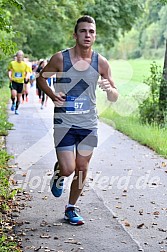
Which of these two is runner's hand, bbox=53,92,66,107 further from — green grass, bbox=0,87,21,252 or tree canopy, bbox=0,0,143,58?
tree canopy, bbox=0,0,143,58

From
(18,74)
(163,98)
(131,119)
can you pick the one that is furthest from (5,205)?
(18,74)

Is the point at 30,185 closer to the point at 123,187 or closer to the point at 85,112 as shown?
the point at 123,187

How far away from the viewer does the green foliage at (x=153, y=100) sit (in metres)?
14.3

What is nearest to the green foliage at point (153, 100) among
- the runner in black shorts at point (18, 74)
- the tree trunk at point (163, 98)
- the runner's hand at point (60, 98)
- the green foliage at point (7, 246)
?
the tree trunk at point (163, 98)

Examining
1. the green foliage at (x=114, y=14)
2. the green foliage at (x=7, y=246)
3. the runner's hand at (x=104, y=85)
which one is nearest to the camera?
the green foliage at (x=7, y=246)

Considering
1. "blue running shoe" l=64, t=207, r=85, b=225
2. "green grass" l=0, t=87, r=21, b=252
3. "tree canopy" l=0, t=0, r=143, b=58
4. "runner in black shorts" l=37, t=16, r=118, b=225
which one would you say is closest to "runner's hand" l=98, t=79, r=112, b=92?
"runner in black shorts" l=37, t=16, r=118, b=225

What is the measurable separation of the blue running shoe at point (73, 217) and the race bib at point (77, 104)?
1137 millimetres

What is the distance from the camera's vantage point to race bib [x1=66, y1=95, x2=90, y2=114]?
231 inches

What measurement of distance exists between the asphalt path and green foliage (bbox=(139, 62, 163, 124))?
7.94 ft

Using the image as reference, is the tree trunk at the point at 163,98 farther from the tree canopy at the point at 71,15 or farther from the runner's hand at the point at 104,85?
the runner's hand at the point at 104,85

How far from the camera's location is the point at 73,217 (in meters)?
6.14

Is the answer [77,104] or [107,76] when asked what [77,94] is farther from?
[107,76]

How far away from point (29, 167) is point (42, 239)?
378 cm

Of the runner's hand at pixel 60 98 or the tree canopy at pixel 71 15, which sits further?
the tree canopy at pixel 71 15
